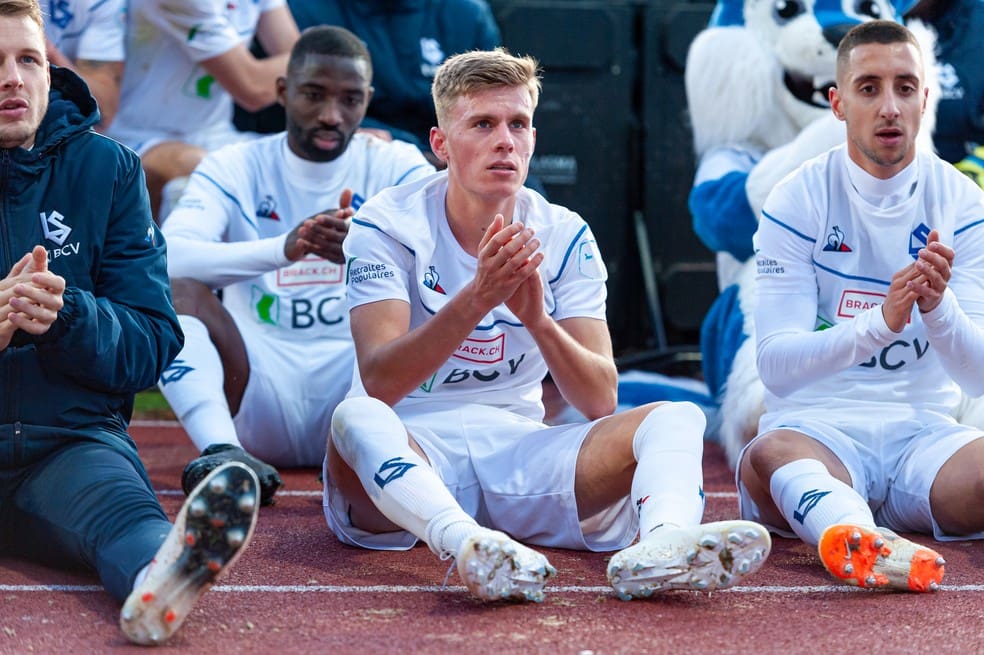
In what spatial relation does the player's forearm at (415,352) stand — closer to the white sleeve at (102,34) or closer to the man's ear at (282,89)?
the man's ear at (282,89)

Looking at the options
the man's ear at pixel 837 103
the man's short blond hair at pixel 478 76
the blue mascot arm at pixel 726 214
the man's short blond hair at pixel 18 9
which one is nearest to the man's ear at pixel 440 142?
the man's short blond hair at pixel 478 76

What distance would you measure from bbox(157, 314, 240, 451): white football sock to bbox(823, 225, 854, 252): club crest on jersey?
171 centimetres

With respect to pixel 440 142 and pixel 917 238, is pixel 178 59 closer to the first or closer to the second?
pixel 440 142

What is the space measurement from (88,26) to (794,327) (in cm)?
331

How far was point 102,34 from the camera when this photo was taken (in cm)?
552

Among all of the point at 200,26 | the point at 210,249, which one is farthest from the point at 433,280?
the point at 200,26

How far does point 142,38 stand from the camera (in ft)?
18.6

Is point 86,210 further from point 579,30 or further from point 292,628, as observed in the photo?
point 579,30

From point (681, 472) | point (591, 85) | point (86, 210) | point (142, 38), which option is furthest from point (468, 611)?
point (591, 85)

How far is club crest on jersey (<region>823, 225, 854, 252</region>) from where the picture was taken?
360 centimetres

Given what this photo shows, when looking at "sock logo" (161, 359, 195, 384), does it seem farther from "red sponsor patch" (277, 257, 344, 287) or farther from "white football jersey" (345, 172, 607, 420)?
"white football jersey" (345, 172, 607, 420)

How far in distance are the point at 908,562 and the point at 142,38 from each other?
392 centimetres

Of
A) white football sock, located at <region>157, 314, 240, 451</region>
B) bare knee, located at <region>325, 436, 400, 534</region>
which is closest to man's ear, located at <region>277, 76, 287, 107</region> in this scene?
white football sock, located at <region>157, 314, 240, 451</region>

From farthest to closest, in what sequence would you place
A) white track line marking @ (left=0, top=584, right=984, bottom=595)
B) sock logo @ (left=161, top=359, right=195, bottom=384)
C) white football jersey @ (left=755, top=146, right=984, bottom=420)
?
sock logo @ (left=161, top=359, right=195, bottom=384), white football jersey @ (left=755, top=146, right=984, bottom=420), white track line marking @ (left=0, top=584, right=984, bottom=595)
